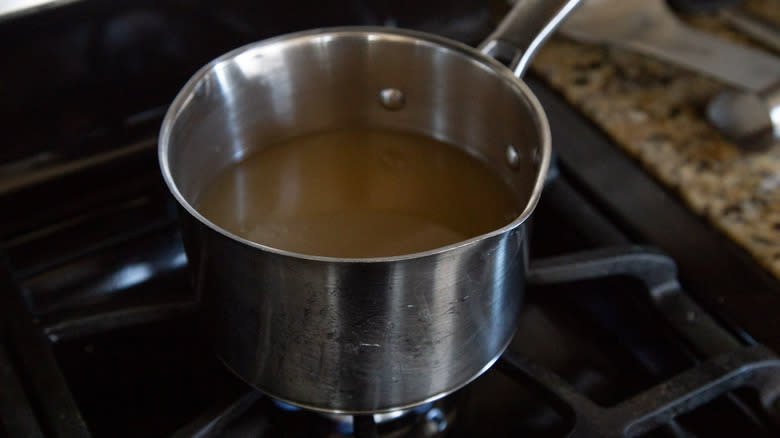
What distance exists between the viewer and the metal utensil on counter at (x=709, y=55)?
579 millimetres

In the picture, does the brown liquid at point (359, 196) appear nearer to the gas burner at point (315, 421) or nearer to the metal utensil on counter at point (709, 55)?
the gas burner at point (315, 421)

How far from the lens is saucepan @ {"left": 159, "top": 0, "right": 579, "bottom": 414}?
32cm

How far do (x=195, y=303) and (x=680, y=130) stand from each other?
0.40m

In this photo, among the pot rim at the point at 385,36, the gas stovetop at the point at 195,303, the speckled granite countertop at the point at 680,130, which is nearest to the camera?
the pot rim at the point at 385,36

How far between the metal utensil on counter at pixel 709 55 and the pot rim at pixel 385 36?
219 millimetres

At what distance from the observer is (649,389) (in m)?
0.41

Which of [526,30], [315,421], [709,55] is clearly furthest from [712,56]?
[315,421]

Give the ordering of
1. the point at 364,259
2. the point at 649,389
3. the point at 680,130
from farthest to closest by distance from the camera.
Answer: the point at 680,130 → the point at 649,389 → the point at 364,259

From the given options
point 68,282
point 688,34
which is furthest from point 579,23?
point 68,282

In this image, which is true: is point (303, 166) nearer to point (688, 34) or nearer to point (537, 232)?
point (537, 232)

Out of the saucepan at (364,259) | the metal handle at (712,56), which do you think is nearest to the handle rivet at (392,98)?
the saucepan at (364,259)

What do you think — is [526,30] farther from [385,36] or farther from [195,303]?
[195,303]

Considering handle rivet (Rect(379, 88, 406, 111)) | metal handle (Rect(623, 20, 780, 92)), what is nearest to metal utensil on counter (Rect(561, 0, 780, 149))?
metal handle (Rect(623, 20, 780, 92))

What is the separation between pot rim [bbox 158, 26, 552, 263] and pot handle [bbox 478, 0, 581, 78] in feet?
0.05
